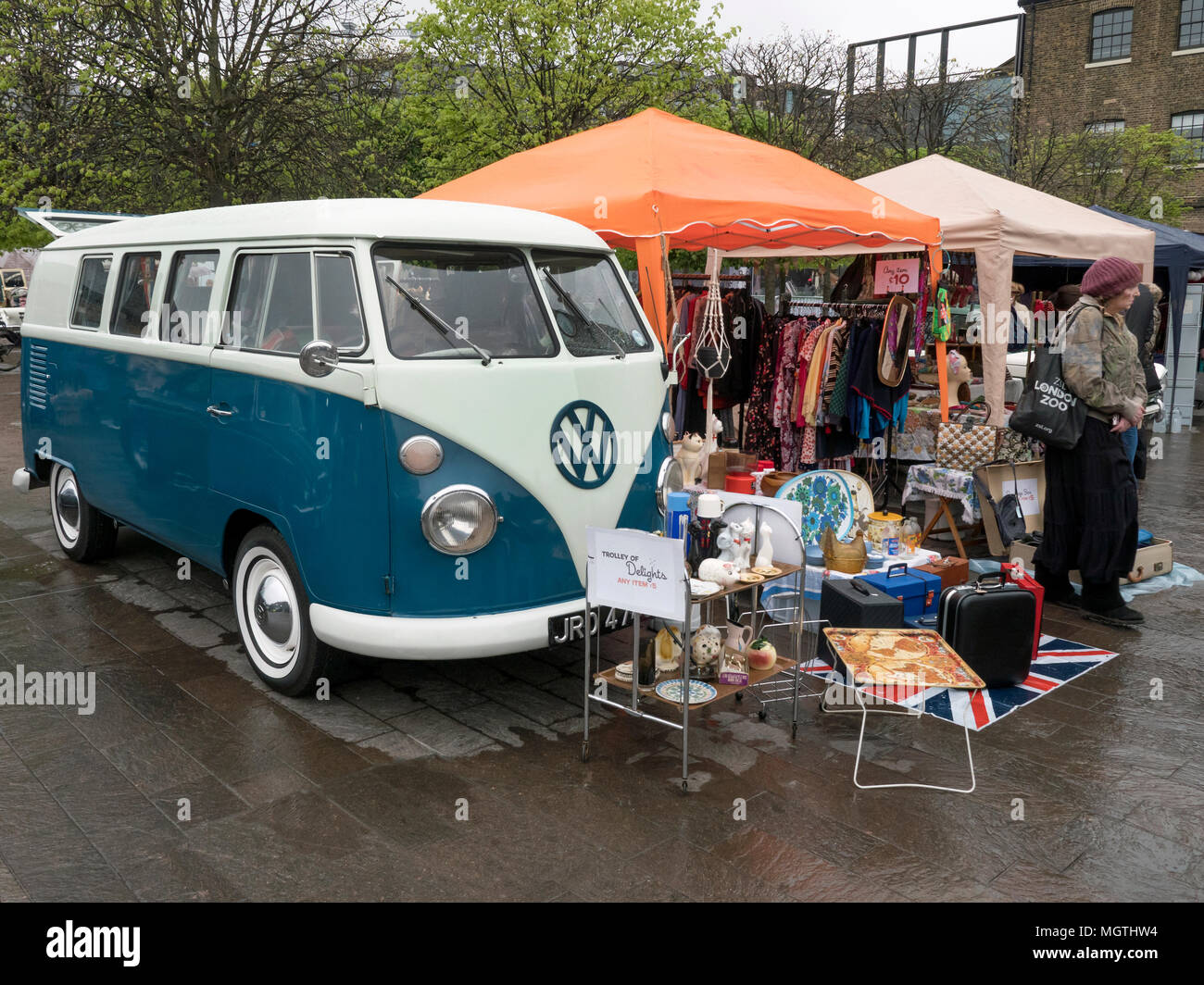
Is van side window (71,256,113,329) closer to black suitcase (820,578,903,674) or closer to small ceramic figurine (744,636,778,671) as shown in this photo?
small ceramic figurine (744,636,778,671)

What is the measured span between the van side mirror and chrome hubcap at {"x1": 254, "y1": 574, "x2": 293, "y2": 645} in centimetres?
116

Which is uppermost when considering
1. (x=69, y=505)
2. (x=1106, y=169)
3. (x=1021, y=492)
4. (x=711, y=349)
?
(x=1106, y=169)

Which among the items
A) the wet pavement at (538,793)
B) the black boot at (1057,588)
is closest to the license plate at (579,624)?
the wet pavement at (538,793)

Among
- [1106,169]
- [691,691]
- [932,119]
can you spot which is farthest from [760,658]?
[932,119]

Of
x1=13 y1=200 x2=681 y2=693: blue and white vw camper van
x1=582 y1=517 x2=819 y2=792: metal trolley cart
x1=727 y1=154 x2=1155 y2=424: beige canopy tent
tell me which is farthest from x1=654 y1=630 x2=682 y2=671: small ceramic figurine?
x1=727 y1=154 x2=1155 y2=424: beige canopy tent

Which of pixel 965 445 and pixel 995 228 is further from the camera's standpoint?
pixel 995 228

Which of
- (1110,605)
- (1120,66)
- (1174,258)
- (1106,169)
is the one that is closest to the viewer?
(1110,605)

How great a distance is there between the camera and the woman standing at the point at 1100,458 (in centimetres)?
627

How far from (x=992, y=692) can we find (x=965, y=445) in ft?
9.74

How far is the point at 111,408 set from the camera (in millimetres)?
6211

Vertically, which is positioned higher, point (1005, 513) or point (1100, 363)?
point (1100, 363)

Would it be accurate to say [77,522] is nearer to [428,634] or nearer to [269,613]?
[269,613]

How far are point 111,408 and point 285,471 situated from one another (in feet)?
7.22

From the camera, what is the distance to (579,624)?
473 cm
